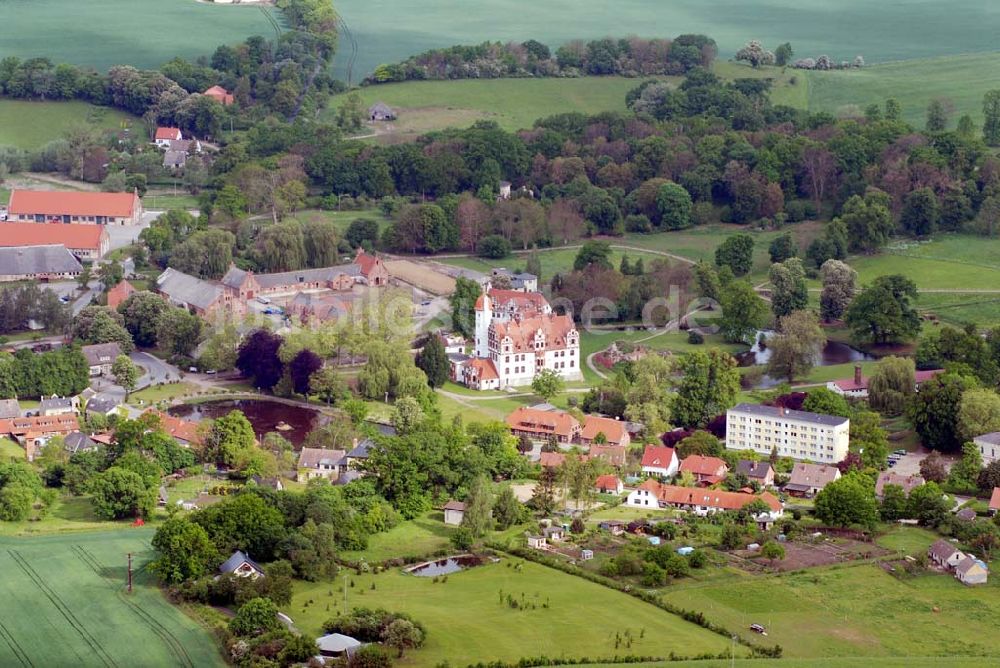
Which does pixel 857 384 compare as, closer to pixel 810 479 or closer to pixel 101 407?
pixel 810 479

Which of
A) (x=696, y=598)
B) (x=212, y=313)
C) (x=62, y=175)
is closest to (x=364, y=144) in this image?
(x=62, y=175)

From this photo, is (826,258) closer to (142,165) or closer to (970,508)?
(970,508)

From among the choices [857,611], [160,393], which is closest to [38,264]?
[160,393]

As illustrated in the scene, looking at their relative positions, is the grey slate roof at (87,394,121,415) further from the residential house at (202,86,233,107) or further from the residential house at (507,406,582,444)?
the residential house at (202,86,233,107)

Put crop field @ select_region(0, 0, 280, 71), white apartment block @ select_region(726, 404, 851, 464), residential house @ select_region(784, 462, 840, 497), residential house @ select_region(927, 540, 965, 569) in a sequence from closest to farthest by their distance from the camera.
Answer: residential house @ select_region(927, 540, 965, 569) < residential house @ select_region(784, 462, 840, 497) < white apartment block @ select_region(726, 404, 851, 464) < crop field @ select_region(0, 0, 280, 71)

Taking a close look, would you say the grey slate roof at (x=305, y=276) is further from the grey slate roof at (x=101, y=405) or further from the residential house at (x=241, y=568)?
the residential house at (x=241, y=568)

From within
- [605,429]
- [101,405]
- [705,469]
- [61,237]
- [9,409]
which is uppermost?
[61,237]

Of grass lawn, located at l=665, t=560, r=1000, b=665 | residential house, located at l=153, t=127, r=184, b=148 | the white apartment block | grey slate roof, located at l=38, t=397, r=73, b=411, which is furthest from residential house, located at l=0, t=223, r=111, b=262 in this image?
grass lawn, located at l=665, t=560, r=1000, b=665
